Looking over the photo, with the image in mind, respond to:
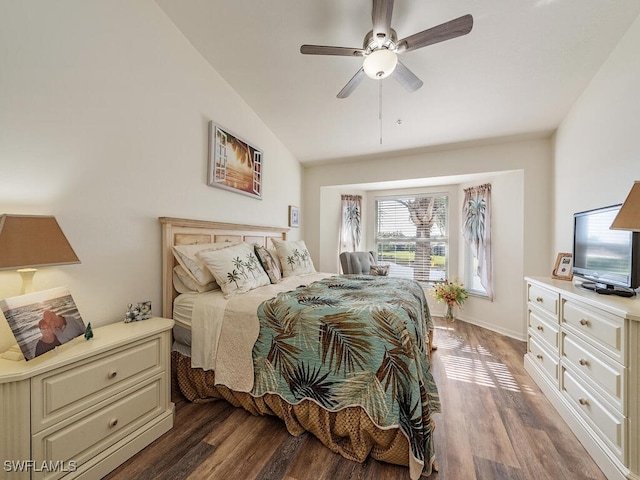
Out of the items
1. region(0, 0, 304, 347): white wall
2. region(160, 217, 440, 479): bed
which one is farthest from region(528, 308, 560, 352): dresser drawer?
region(0, 0, 304, 347): white wall

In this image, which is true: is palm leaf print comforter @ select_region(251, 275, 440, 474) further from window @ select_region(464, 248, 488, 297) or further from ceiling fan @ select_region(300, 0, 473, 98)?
window @ select_region(464, 248, 488, 297)

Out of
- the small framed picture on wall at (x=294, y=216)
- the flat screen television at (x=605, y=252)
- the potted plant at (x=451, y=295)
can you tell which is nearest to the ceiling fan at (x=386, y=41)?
the flat screen television at (x=605, y=252)

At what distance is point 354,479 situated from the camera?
1.28 m

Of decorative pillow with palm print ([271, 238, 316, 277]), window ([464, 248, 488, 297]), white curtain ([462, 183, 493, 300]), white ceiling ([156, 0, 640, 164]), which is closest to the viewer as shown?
white ceiling ([156, 0, 640, 164])

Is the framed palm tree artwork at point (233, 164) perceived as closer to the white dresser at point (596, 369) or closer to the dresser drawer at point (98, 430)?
the dresser drawer at point (98, 430)

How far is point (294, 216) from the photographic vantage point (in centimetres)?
418

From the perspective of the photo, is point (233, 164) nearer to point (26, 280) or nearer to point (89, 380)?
point (26, 280)

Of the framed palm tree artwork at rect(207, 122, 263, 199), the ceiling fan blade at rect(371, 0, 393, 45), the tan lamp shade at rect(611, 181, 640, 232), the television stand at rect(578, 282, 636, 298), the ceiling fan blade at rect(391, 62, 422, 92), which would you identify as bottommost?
the television stand at rect(578, 282, 636, 298)

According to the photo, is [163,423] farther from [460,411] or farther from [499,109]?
[499,109]

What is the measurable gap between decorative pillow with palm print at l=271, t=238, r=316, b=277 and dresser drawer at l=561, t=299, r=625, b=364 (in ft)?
7.47

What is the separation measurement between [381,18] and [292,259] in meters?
2.21

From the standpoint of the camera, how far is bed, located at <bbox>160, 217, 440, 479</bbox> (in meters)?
1.34

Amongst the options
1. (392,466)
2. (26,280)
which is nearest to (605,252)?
(392,466)

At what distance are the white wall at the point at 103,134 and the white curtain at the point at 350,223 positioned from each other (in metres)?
2.59
